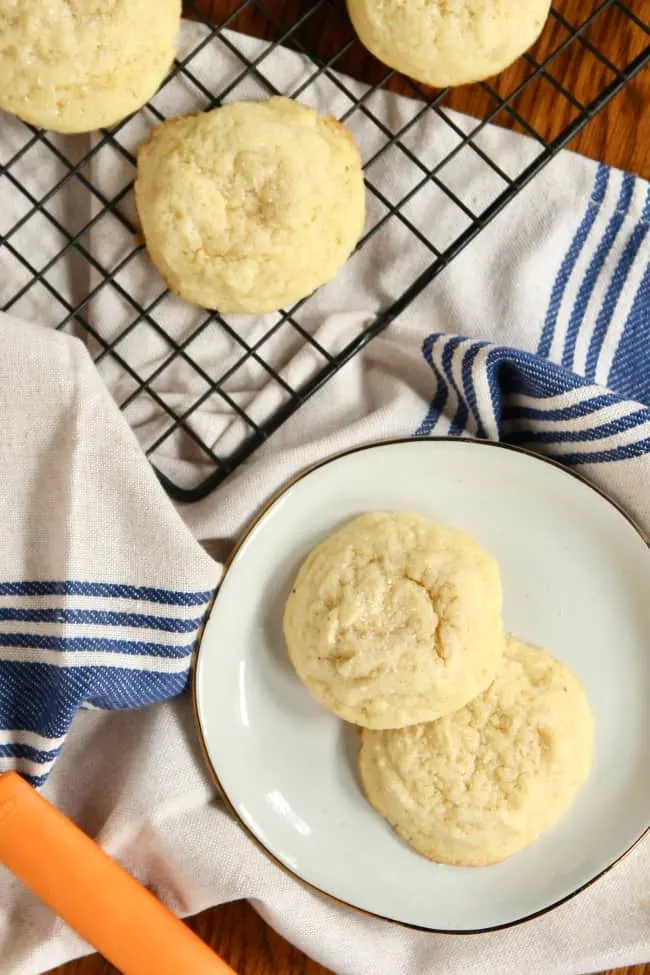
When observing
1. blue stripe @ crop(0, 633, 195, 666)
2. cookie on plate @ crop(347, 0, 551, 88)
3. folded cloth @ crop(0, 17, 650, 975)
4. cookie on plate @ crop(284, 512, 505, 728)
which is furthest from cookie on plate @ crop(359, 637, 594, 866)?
cookie on plate @ crop(347, 0, 551, 88)

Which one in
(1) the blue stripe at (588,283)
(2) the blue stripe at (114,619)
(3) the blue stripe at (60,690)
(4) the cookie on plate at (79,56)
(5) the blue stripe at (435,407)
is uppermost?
(4) the cookie on plate at (79,56)

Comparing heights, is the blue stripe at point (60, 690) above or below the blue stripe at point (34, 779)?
above

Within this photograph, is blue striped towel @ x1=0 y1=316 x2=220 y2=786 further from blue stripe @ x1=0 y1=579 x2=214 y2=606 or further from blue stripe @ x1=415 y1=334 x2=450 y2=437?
blue stripe @ x1=415 y1=334 x2=450 y2=437

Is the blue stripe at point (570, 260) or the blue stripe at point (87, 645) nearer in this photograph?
the blue stripe at point (87, 645)

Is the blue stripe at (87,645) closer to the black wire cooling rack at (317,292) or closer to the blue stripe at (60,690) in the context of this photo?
the blue stripe at (60,690)

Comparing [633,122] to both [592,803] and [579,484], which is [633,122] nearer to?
[579,484]

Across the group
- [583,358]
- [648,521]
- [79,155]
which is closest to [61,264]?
[79,155]

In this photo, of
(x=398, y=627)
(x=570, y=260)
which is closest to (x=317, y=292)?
(x=570, y=260)

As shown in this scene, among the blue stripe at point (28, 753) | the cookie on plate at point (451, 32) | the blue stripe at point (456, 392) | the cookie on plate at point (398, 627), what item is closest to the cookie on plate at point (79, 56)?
the cookie on plate at point (451, 32)
